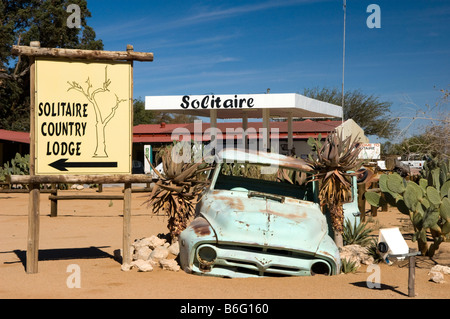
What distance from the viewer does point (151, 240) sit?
366 inches

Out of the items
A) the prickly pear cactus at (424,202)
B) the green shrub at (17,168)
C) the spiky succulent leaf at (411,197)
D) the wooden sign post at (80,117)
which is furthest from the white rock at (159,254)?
the green shrub at (17,168)

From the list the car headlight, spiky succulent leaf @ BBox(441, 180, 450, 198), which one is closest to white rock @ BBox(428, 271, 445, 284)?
spiky succulent leaf @ BBox(441, 180, 450, 198)

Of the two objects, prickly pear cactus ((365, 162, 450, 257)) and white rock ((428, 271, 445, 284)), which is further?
prickly pear cactus ((365, 162, 450, 257))

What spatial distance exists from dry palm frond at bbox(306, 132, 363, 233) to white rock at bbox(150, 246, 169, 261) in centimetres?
248

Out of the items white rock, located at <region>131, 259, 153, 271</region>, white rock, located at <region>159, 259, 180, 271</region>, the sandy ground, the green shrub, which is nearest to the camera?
the sandy ground

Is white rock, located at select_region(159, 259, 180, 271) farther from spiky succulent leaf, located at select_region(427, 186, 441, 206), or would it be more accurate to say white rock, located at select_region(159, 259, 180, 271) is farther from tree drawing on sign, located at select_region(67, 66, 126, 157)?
spiky succulent leaf, located at select_region(427, 186, 441, 206)

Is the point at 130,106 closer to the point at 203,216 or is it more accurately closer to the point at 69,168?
the point at 69,168

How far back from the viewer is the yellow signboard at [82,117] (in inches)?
319

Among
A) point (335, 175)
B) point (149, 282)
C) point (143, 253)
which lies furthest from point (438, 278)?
point (143, 253)

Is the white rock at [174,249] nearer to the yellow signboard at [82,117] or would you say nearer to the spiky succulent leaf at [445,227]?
the yellow signboard at [82,117]

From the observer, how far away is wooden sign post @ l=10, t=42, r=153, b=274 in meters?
8.05

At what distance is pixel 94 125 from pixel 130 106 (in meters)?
0.59

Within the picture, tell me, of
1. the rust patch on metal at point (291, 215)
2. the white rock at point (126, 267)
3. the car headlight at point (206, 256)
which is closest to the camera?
the car headlight at point (206, 256)

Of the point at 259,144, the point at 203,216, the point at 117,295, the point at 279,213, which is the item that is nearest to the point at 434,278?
the point at 279,213
